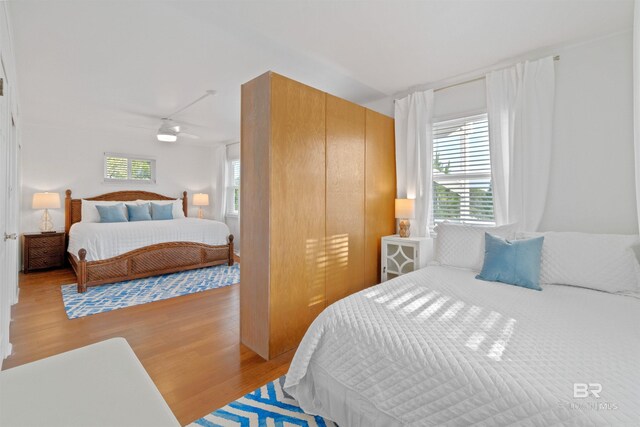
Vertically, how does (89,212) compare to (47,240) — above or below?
above

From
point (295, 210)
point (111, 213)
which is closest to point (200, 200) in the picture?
point (111, 213)

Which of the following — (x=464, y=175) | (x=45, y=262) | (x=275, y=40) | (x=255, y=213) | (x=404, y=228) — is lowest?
(x=45, y=262)

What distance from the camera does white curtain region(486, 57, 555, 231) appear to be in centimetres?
266

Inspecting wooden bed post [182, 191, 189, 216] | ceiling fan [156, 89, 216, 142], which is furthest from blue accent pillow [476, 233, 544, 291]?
wooden bed post [182, 191, 189, 216]

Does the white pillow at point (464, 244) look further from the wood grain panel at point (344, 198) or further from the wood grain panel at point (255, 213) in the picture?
the wood grain panel at point (255, 213)

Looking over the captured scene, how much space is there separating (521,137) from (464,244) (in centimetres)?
116

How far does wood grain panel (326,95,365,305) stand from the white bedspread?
2.99 metres

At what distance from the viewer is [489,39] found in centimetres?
249

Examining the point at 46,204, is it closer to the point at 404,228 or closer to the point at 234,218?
the point at 234,218

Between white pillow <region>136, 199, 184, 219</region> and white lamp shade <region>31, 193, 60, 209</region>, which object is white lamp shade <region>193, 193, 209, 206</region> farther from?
white lamp shade <region>31, 193, 60, 209</region>

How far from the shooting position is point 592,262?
2072 millimetres

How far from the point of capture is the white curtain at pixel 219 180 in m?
6.72

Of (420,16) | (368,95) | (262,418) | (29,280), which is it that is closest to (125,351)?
(262,418)

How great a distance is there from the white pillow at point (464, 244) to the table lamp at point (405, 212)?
576 mm
